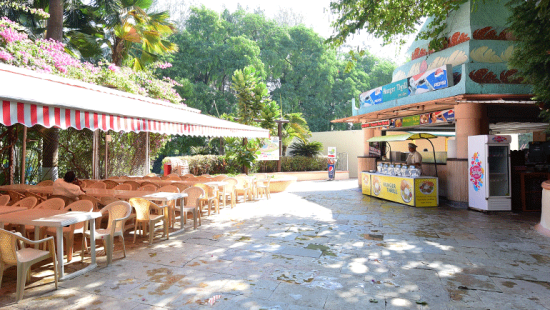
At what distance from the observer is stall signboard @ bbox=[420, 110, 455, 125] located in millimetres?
10164

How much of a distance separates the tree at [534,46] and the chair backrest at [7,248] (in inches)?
344

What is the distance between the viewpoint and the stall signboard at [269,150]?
14766 millimetres

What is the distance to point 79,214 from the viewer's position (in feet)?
14.2

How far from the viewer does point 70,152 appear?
438 inches

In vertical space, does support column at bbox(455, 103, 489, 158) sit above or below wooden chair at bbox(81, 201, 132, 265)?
above

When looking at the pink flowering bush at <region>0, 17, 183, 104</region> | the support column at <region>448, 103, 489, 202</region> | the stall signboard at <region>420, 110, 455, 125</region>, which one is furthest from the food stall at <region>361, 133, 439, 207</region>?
the pink flowering bush at <region>0, 17, 183, 104</region>

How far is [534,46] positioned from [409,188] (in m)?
4.43

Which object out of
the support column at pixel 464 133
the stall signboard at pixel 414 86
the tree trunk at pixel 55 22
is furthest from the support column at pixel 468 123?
the tree trunk at pixel 55 22

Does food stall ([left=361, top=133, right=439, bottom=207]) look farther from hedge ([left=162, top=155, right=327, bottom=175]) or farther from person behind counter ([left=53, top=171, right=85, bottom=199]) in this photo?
person behind counter ([left=53, top=171, right=85, bottom=199])

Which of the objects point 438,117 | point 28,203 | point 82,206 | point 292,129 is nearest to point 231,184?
point 82,206

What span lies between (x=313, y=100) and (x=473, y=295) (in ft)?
88.6

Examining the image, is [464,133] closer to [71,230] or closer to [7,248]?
[71,230]

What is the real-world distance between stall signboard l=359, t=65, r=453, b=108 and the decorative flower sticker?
221cm

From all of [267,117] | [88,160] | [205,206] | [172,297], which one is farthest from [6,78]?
[267,117]
